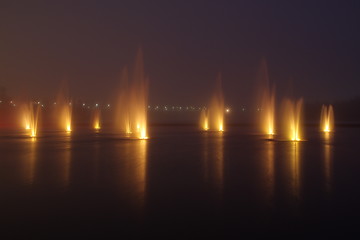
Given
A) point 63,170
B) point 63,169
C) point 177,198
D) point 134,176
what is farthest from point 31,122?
point 177,198

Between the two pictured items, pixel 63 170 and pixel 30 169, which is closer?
pixel 63 170

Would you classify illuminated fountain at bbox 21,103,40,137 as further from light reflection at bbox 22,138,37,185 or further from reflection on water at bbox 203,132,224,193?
reflection on water at bbox 203,132,224,193

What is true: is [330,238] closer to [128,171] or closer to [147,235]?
[147,235]

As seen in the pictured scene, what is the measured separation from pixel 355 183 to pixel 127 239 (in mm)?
6387

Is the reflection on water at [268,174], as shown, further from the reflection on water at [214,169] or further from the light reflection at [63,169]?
the light reflection at [63,169]

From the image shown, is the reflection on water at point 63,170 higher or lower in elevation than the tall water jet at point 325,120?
lower

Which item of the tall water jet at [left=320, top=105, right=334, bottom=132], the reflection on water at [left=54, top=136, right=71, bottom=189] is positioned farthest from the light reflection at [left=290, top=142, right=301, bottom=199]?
the tall water jet at [left=320, top=105, right=334, bottom=132]

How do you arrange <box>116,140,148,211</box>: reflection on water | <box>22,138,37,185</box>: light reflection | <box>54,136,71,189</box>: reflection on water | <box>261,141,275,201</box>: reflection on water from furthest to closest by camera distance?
<box>22,138,37,185</box>: light reflection < <box>54,136,71,189</box>: reflection on water < <box>261,141,275,201</box>: reflection on water < <box>116,140,148,211</box>: reflection on water

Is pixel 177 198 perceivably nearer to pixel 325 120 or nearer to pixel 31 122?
pixel 31 122

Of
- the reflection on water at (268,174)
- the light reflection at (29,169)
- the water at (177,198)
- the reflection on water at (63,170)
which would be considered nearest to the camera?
the water at (177,198)

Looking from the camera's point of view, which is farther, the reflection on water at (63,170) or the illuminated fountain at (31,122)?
the illuminated fountain at (31,122)

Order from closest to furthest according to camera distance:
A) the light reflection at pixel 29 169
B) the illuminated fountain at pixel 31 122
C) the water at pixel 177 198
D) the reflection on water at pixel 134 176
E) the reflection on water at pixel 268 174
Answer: the water at pixel 177 198 < the reflection on water at pixel 134 176 < the reflection on water at pixel 268 174 < the light reflection at pixel 29 169 < the illuminated fountain at pixel 31 122

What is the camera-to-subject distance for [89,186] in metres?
8.64

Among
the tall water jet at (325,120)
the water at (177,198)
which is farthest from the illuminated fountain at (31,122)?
the tall water jet at (325,120)
